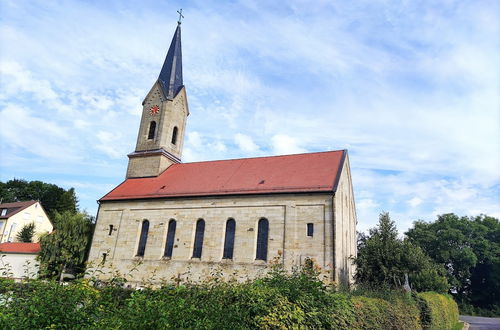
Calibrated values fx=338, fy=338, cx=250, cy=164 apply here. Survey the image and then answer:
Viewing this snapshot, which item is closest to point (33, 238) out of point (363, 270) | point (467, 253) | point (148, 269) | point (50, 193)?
point (50, 193)

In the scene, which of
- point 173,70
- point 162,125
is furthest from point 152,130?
point 173,70

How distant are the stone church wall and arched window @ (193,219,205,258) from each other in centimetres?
33

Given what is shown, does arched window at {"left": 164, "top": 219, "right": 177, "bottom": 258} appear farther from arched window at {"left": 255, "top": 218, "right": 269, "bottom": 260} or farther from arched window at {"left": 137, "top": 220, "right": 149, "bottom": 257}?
arched window at {"left": 255, "top": 218, "right": 269, "bottom": 260}

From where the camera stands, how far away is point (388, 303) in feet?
36.0

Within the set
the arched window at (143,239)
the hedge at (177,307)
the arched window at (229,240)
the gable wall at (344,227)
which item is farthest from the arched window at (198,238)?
the hedge at (177,307)

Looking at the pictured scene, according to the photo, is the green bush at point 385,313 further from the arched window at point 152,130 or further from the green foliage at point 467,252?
the green foliage at point 467,252

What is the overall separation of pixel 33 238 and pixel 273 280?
56291mm

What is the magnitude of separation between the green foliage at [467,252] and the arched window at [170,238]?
35.3 m

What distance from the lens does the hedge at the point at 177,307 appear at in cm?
460

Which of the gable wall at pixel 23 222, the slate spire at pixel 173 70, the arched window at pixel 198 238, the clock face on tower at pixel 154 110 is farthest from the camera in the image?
the gable wall at pixel 23 222

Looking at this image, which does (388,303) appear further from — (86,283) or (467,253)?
(467,253)

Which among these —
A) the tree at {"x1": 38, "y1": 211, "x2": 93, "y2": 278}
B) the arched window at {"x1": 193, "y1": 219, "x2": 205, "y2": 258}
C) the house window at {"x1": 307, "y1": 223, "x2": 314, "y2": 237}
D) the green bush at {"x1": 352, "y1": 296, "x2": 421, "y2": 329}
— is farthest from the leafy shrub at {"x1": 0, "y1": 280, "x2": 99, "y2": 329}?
the tree at {"x1": 38, "y1": 211, "x2": 93, "y2": 278}

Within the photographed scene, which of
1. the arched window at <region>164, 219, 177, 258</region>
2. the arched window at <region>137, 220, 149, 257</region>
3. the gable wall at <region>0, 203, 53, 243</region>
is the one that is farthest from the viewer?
the gable wall at <region>0, 203, 53, 243</region>

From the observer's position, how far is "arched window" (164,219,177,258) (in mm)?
25797
